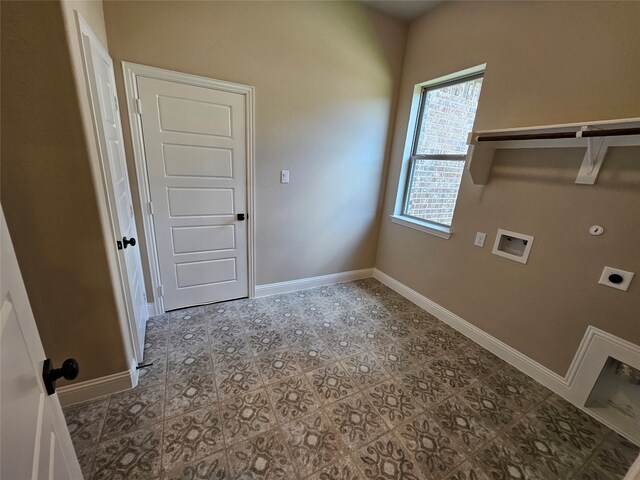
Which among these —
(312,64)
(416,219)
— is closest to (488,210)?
(416,219)

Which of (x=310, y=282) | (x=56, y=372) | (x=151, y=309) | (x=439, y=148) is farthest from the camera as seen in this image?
(x=310, y=282)

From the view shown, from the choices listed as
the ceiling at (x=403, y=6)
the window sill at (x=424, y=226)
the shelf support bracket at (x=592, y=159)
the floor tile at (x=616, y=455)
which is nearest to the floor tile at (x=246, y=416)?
the floor tile at (x=616, y=455)

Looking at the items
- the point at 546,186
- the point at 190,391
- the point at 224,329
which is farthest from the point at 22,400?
the point at 546,186

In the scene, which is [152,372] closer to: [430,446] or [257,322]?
[257,322]

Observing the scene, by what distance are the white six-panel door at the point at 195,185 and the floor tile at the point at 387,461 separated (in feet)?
6.10

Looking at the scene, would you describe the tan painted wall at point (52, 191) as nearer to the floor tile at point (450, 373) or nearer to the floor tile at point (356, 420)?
the floor tile at point (356, 420)

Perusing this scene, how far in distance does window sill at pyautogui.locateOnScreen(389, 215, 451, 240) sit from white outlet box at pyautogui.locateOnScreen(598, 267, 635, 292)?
3.42ft

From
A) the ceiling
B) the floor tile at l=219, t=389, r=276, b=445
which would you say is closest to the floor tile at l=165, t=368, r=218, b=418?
the floor tile at l=219, t=389, r=276, b=445

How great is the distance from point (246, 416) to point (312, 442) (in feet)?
1.35

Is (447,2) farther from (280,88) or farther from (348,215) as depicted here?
(348,215)

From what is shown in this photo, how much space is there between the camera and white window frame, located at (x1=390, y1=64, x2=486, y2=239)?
94.2 inches

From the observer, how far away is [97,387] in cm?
158

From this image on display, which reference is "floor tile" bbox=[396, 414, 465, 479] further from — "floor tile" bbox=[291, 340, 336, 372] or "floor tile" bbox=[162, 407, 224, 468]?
"floor tile" bbox=[162, 407, 224, 468]

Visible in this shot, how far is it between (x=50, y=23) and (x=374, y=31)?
2.53 meters
